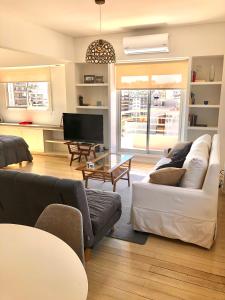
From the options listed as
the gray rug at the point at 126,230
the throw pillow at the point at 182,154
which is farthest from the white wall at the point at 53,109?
the throw pillow at the point at 182,154

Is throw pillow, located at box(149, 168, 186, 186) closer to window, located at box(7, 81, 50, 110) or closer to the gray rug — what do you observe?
the gray rug

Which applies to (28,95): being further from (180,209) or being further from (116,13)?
(180,209)

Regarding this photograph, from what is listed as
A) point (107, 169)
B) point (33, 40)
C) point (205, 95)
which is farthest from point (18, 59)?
point (205, 95)

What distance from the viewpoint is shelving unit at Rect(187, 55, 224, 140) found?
186 inches

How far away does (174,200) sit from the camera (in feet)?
8.33

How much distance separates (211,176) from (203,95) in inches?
120

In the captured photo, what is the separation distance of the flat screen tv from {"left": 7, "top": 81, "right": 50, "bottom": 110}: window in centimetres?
126

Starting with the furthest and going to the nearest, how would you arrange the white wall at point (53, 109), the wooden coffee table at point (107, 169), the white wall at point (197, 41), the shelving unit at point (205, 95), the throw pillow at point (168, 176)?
the white wall at point (53, 109) → the shelving unit at point (205, 95) → the white wall at point (197, 41) → the wooden coffee table at point (107, 169) → the throw pillow at point (168, 176)

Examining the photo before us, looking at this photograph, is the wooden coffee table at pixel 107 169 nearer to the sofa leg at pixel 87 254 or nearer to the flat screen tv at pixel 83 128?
the flat screen tv at pixel 83 128

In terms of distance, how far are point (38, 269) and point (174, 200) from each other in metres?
1.73

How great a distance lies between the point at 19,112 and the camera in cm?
689

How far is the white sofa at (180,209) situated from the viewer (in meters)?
2.43

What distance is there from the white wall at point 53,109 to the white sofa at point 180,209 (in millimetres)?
4229

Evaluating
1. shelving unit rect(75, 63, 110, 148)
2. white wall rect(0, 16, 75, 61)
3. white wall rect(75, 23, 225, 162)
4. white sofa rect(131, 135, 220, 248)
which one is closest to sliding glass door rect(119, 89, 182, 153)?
shelving unit rect(75, 63, 110, 148)
